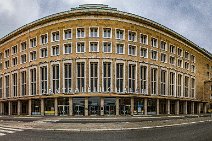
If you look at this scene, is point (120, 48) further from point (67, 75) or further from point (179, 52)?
point (179, 52)

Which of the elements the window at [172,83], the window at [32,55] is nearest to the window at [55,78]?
the window at [32,55]

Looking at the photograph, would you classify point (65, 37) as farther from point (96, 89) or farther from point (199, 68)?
point (199, 68)

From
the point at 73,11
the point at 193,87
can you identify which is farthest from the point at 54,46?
the point at 193,87

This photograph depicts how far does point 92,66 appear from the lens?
42.9 meters

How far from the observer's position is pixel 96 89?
42125mm

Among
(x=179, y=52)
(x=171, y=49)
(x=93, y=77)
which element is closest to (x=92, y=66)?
(x=93, y=77)

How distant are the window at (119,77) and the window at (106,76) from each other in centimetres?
155

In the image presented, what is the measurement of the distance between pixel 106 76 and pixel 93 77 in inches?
92.5

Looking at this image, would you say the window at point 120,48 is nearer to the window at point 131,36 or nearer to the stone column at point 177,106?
the window at point 131,36

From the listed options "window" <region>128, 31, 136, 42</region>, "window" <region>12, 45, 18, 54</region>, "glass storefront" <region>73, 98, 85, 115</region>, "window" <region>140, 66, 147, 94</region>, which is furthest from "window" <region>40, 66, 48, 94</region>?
"window" <region>140, 66, 147, 94</region>

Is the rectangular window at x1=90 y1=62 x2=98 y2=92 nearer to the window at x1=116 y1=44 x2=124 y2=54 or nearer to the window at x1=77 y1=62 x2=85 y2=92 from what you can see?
the window at x1=77 y1=62 x2=85 y2=92

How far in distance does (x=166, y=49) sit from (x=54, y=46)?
2403 cm

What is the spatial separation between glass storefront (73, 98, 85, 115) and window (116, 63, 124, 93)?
22.2ft

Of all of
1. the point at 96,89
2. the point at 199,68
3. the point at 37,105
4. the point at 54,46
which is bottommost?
the point at 37,105
